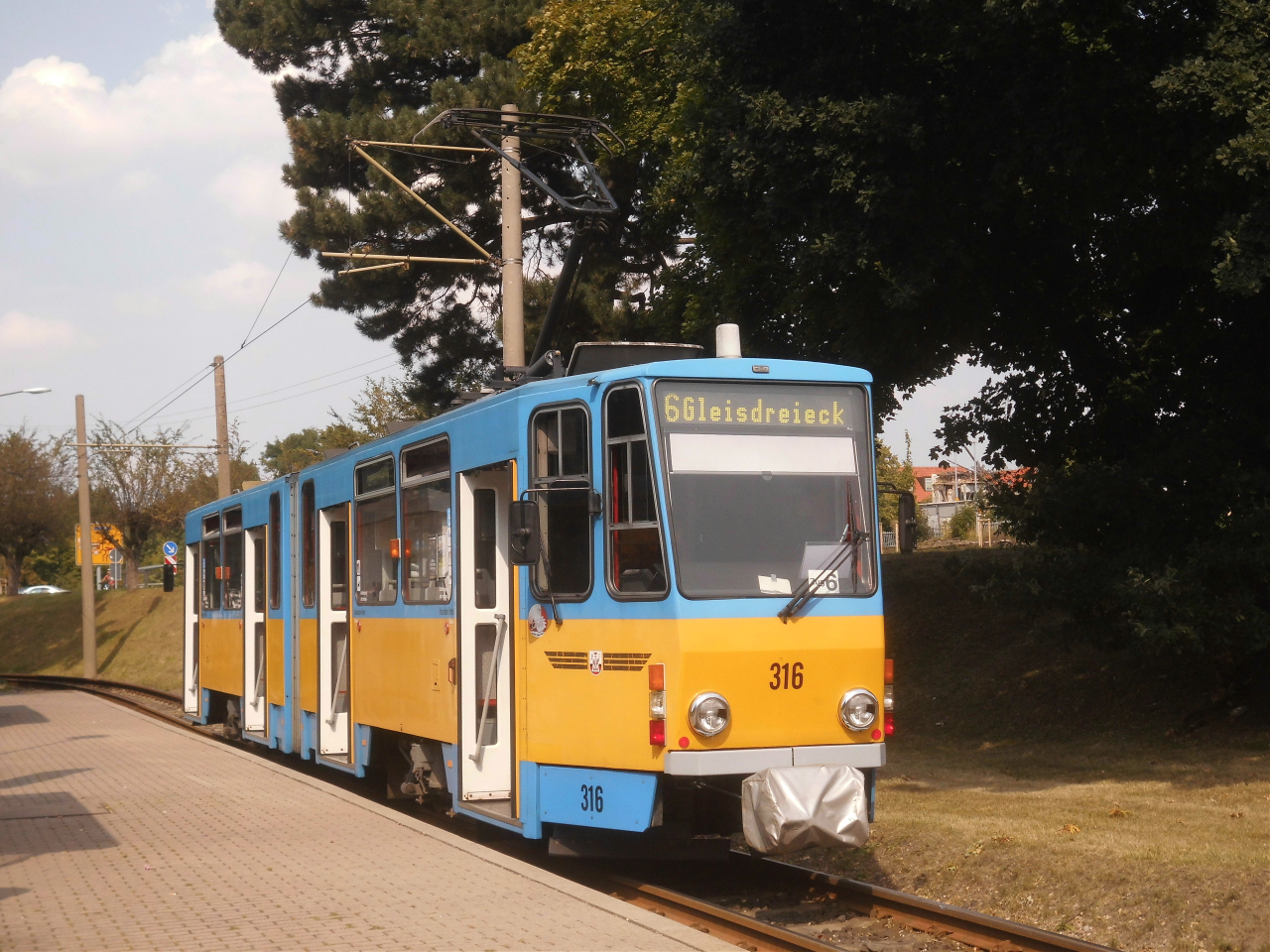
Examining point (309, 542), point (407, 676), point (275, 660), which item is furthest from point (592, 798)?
point (275, 660)

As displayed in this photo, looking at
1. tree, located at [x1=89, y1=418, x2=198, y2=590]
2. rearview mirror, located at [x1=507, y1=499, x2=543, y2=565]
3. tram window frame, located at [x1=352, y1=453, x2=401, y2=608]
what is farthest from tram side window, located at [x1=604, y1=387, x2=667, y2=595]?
tree, located at [x1=89, y1=418, x2=198, y2=590]

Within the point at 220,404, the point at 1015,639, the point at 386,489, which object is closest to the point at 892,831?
the point at 386,489

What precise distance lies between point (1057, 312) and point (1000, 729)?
5.40 m

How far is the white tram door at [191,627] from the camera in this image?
2042 cm

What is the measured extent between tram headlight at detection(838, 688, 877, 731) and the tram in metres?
0.01

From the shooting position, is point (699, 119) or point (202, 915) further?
point (699, 119)

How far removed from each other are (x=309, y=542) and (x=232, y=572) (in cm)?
407

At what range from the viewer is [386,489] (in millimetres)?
11562

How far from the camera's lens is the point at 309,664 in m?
13.8

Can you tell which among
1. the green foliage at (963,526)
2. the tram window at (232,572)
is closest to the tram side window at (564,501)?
the tram window at (232,572)

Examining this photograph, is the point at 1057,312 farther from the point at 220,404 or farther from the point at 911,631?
the point at 220,404

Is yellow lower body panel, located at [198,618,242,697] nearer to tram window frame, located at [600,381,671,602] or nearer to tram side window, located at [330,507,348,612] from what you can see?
tram side window, located at [330,507,348,612]

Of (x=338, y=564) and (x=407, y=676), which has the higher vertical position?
(x=338, y=564)

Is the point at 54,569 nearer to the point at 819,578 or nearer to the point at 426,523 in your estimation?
the point at 426,523
